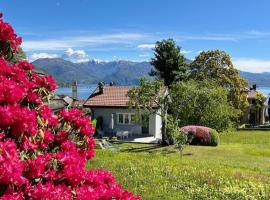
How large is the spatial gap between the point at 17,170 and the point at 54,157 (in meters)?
1.00

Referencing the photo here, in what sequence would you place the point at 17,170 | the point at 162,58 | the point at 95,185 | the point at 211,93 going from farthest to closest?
1. the point at 162,58
2. the point at 211,93
3. the point at 95,185
4. the point at 17,170

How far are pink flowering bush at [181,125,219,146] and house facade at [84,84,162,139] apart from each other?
8.12m

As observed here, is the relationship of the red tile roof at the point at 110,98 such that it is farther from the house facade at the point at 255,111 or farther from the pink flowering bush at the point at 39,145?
the pink flowering bush at the point at 39,145

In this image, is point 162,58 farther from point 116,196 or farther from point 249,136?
point 116,196

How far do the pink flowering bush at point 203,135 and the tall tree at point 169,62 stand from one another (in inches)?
955

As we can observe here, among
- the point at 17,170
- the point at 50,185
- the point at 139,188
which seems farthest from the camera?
the point at 139,188

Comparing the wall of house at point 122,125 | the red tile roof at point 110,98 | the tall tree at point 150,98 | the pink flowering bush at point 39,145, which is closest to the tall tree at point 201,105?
the tall tree at point 150,98

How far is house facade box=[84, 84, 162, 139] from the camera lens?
50.6 metres

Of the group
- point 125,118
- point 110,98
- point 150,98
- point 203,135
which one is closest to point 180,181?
point 150,98

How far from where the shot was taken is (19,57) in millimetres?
7648

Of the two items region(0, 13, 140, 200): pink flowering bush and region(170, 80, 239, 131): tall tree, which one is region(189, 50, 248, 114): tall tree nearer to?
region(170, 80, 239, 131): tall tree

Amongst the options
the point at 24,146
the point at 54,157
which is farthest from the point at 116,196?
the point at 24,146

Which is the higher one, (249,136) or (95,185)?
(95,185)

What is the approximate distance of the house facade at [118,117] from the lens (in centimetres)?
5056
